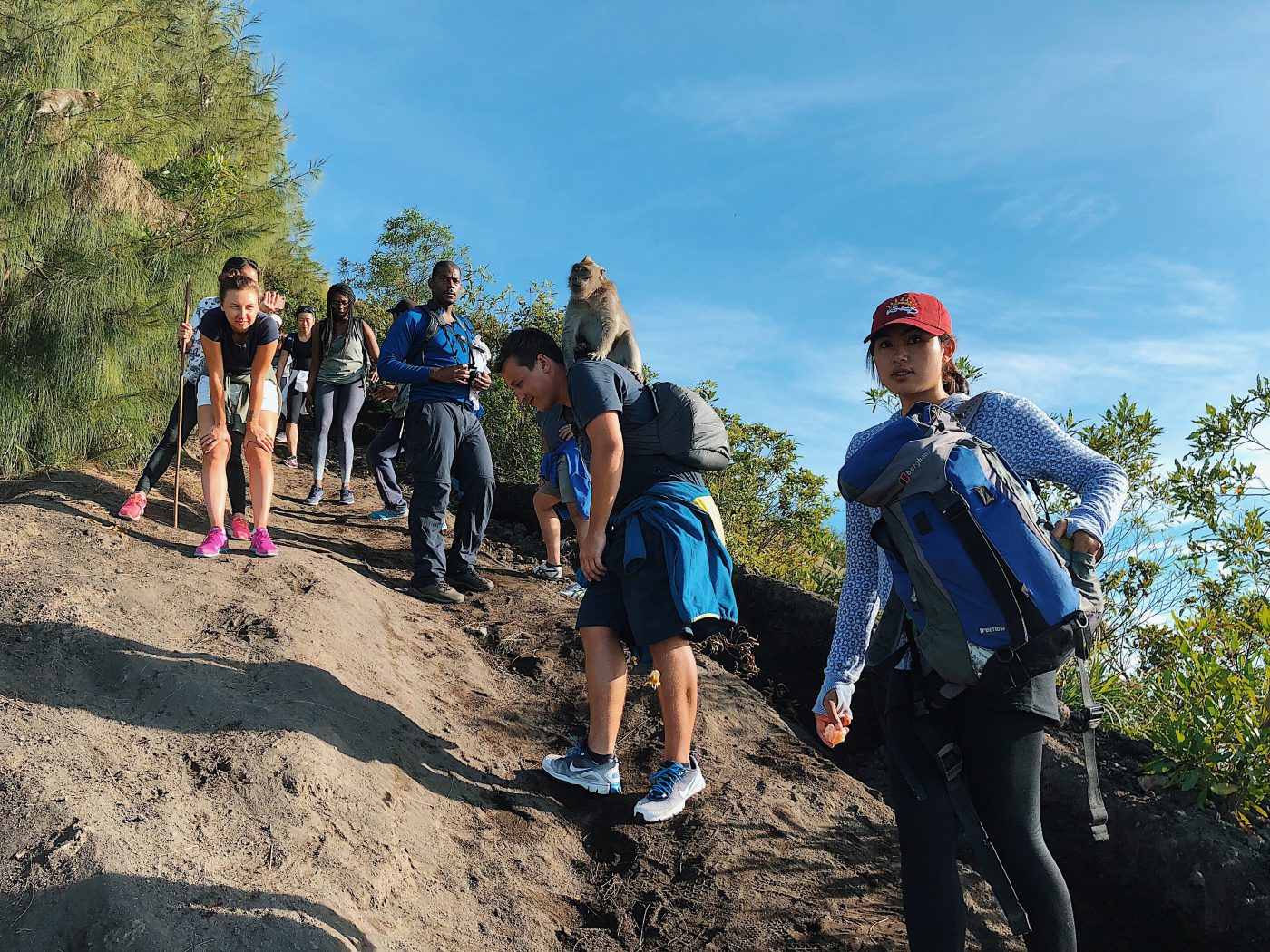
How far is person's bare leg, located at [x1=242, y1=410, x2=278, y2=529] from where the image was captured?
5.16 metres

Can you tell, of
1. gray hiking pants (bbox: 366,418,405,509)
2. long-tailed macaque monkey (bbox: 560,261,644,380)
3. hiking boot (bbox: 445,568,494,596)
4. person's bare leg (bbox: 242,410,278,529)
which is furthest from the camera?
long-tailed macaque monkey (bbox: 560,261,644,380)

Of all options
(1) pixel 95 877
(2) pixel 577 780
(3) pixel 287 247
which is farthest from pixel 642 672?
(3) pixel 287 247

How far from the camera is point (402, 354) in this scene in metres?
5.72

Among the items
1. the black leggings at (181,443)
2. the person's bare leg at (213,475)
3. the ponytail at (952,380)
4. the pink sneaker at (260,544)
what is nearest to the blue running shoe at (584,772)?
the ponytail at (952,380)

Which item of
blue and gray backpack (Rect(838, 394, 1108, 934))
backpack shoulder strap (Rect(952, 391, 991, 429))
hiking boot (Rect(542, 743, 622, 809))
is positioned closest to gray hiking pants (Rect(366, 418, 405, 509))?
hiking boot (Rect(542, 743, 622, 809))

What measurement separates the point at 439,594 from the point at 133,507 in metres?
1.86

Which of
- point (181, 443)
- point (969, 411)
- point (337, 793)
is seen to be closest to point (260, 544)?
point (181, 443)

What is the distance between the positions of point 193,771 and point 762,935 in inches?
77.5

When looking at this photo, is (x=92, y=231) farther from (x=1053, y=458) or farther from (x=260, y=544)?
(x=1053, y=458)

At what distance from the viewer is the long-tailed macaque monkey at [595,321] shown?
301 inches

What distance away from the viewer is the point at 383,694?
4.20m

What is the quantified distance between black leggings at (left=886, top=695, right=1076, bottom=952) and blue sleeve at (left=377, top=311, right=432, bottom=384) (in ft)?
12.8

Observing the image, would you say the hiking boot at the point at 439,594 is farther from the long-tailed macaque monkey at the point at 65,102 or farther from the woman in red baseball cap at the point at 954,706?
the long-tailed macaque monkey at the point at 65,102

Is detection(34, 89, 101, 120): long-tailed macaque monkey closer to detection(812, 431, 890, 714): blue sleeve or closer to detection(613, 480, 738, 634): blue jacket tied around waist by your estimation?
detection(613, 480, 738, 634): blue jacket tied around waist
